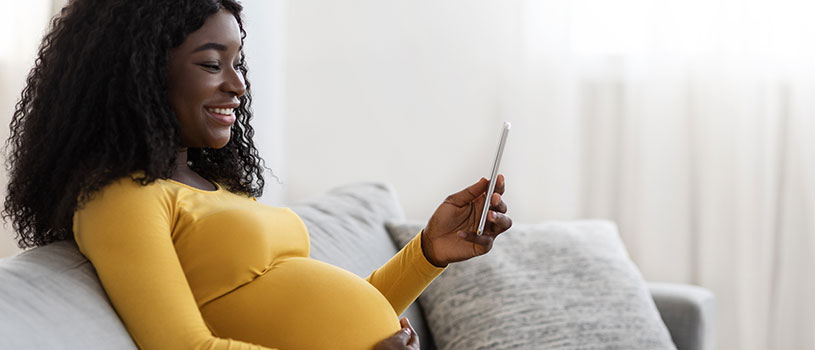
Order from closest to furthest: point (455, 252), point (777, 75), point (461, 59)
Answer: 1. point (455, 252)
2. point (777, 75)
3. point (461, 59)

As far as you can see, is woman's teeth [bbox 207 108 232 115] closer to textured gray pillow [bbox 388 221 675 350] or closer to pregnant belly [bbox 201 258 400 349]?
pregnant belly [bbox 201 258 400 349]

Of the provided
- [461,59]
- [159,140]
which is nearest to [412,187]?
[461,59]

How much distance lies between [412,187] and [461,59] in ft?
1.37

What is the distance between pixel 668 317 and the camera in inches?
73.4

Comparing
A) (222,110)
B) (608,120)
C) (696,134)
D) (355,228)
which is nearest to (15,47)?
(355,228)

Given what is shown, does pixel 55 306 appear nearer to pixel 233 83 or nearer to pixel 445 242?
pixel 233 83

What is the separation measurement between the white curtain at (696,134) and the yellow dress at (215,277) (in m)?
1.43

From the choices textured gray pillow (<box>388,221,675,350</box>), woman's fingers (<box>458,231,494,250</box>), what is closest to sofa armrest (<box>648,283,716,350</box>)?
textured gray pillow (<box>388,221,675,350</box>)

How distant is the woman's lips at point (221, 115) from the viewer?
1.13 meters

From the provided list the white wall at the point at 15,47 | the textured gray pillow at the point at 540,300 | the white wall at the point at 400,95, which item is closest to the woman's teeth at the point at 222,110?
the textured gray pillow at the point at 540,300

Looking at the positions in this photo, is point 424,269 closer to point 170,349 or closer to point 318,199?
point 170,349

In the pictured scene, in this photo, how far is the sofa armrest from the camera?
72.1 inches

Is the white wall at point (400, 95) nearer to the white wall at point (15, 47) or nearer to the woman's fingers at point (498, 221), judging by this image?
the white wall at point (15, 47)

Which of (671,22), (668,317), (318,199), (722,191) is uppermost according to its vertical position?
(671,22)
